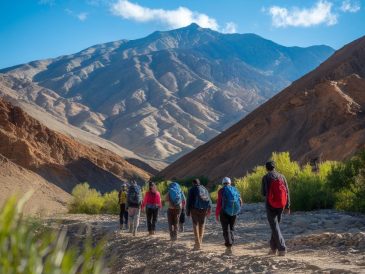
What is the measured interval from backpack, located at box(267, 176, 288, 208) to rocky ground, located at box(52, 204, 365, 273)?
36.6 inches

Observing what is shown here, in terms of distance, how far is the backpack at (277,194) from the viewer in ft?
29.9

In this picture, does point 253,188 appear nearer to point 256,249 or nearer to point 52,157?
point 256,249

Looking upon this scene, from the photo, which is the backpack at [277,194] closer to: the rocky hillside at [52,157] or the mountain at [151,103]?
the rocky hillside at [52,157]

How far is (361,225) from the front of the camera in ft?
45.4

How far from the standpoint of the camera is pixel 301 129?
4709 cm

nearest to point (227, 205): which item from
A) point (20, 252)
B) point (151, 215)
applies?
point (151, 215)

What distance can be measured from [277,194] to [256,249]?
2.87 metres

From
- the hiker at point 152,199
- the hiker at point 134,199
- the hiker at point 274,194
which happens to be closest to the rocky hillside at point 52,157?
the hiker at point 134,199

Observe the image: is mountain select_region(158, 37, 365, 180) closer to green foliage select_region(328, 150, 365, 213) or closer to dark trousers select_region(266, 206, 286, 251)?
green foliage select_region(328, 150, 365, 213)

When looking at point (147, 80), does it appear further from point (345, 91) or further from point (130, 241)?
point (130, 241)

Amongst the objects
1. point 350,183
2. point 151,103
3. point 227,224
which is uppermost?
point 151,103

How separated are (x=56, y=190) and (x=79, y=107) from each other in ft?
337

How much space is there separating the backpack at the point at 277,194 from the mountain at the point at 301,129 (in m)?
27.0

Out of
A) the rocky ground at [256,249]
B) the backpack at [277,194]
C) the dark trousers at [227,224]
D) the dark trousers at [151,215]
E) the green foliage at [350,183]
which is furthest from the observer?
the green foliage at [350,183]
